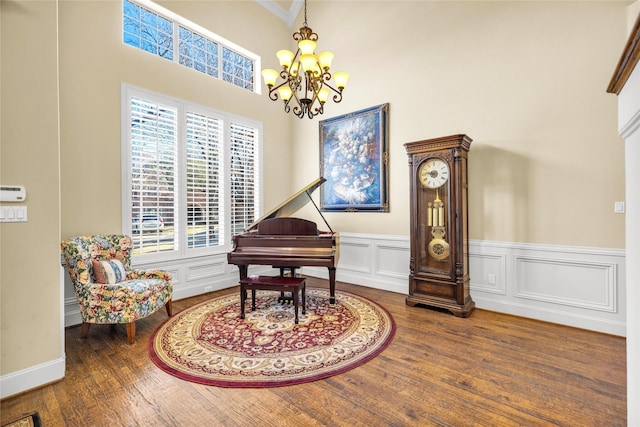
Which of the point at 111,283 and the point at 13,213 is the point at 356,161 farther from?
the point at 13,213

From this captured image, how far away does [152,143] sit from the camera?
145 inches

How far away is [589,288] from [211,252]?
4603 mm

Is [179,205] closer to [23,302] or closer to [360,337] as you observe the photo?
[23,302]

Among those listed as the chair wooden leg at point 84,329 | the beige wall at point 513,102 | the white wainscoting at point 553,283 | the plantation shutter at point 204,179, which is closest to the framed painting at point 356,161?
the beige wall at point 513,102

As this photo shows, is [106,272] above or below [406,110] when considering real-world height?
below

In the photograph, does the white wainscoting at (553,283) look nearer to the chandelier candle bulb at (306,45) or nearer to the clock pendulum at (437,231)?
the clock pendulum at (437,231)

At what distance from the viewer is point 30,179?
2.03 meters

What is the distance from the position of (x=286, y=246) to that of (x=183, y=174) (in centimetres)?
183

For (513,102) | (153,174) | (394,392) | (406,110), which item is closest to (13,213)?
(153,174)

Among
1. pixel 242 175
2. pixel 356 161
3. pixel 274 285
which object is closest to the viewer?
pixel 274 285

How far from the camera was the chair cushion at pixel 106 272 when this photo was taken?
284 cm

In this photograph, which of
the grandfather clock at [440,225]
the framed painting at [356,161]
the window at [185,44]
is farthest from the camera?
the framed painting at [356,161]

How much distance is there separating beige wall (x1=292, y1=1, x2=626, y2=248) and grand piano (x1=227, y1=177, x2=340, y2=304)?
54.4 inches

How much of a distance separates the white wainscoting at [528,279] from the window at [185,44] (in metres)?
2.87
